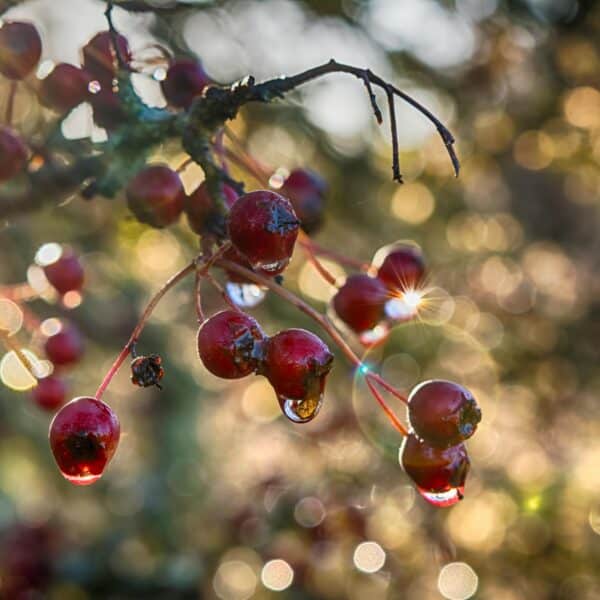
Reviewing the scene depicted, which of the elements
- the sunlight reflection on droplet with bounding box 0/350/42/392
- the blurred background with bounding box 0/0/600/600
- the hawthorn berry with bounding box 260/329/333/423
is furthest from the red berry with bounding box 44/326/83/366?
the hawthorn berry with bounding box 260/329/333/423

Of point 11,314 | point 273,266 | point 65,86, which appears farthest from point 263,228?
point 11,314

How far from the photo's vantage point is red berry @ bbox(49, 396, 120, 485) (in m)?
0.87

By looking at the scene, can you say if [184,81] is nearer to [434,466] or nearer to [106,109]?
[106,109]

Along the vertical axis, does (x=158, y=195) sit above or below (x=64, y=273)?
above

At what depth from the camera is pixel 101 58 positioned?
1188mm

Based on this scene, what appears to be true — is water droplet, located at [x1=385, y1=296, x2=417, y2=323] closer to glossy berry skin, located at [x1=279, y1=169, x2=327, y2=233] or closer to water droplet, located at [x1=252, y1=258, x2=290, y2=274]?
glossy berry skin, located at [x1=279, y1=169, x2=327, y2=233]

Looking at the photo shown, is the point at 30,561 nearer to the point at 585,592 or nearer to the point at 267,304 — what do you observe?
the point at 267,304

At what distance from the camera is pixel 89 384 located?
355 cm

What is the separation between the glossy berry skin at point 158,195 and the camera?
1074 mm

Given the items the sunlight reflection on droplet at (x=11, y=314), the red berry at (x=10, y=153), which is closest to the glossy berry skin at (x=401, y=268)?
the red berry at (x=10, y=153)

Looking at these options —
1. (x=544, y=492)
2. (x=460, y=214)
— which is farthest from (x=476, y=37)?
(x=544, y=492)

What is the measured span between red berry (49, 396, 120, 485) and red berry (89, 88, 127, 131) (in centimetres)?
42

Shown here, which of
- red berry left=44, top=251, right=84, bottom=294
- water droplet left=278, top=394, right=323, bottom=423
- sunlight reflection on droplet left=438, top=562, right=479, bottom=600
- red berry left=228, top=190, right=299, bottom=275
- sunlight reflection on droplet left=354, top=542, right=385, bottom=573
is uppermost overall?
red berry left=228, top=190, right=299, bottom=275

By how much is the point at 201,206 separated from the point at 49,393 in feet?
1.70
